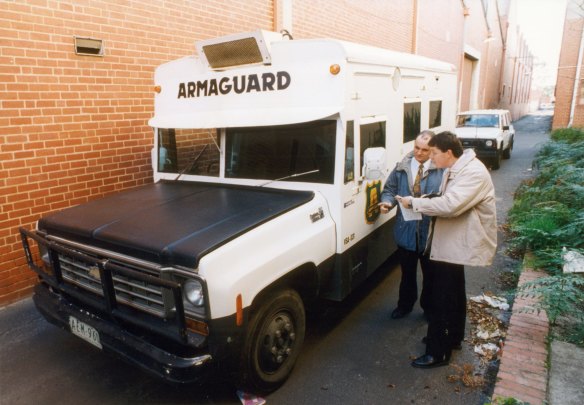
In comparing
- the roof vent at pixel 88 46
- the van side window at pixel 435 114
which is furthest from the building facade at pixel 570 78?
the roof vent at pixel 88 46

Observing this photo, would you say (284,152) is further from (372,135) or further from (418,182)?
(418,182)

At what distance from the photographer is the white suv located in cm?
1327

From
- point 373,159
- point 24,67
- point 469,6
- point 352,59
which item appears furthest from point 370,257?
point 469,6

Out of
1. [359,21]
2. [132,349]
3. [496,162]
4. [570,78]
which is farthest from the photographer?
[570,78]

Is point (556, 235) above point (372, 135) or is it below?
below

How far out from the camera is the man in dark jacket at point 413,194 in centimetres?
400

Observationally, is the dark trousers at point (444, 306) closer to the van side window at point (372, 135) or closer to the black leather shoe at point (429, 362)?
the black leather shoe at point (429, 362)

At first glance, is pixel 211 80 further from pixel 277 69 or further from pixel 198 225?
pixel 198 225

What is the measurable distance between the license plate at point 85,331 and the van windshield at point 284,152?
174 centimetres

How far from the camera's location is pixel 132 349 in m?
2.86

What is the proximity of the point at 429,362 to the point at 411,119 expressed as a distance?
9.88 feet

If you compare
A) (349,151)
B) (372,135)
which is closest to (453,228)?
(349,151)

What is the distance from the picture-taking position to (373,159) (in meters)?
3.49

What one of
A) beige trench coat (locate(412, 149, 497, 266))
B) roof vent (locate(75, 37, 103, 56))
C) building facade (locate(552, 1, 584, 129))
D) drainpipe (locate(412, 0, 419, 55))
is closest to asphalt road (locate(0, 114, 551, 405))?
beige trench coat (locate(412, 149, 497, 266))
